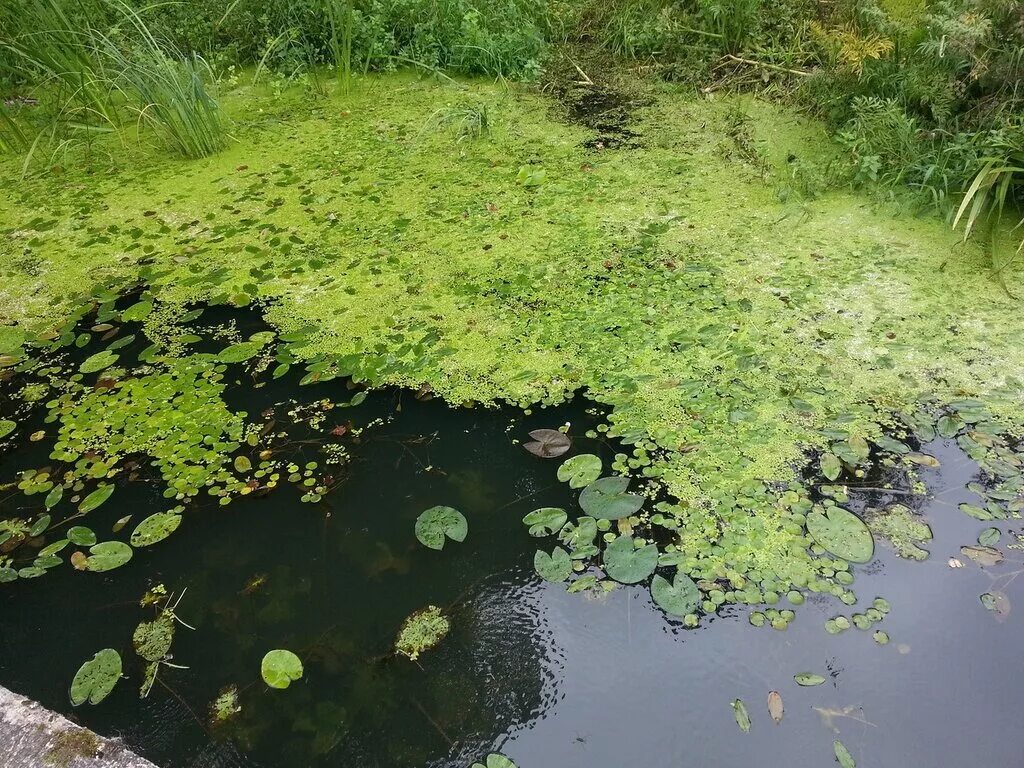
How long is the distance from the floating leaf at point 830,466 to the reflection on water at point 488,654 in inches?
3.0

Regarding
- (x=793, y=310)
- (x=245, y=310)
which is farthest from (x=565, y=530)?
(x=245, y=310)

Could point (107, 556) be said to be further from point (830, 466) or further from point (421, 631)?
point (830, 466)

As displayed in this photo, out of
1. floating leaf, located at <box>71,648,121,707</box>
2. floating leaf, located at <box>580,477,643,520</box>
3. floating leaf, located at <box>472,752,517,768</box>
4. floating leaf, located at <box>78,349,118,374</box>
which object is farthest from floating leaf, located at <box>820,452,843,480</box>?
floating leaf, located at <box>78,349,118,374</box>

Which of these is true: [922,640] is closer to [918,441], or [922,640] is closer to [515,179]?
[918,441]

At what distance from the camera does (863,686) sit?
4.36ft

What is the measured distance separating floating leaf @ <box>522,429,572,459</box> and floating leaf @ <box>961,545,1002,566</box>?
920mm

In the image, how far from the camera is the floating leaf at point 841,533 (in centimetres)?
152

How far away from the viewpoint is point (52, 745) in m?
1.18

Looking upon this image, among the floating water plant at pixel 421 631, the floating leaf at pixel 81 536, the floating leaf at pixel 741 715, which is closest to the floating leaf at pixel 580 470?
the floating water plant at pixel 421 631

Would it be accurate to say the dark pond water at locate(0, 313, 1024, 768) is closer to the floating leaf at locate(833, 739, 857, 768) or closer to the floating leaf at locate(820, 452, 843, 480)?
the floating leaf at locate(833, 739, 857, 768)

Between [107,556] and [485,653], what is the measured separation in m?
0.91

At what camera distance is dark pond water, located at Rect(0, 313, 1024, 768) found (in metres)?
1.29

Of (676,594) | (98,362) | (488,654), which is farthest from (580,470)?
(98,362)

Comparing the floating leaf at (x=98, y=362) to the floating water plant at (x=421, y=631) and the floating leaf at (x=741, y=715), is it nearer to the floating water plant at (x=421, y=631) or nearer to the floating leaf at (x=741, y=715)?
the floating water plant at (x=421, y=631)
